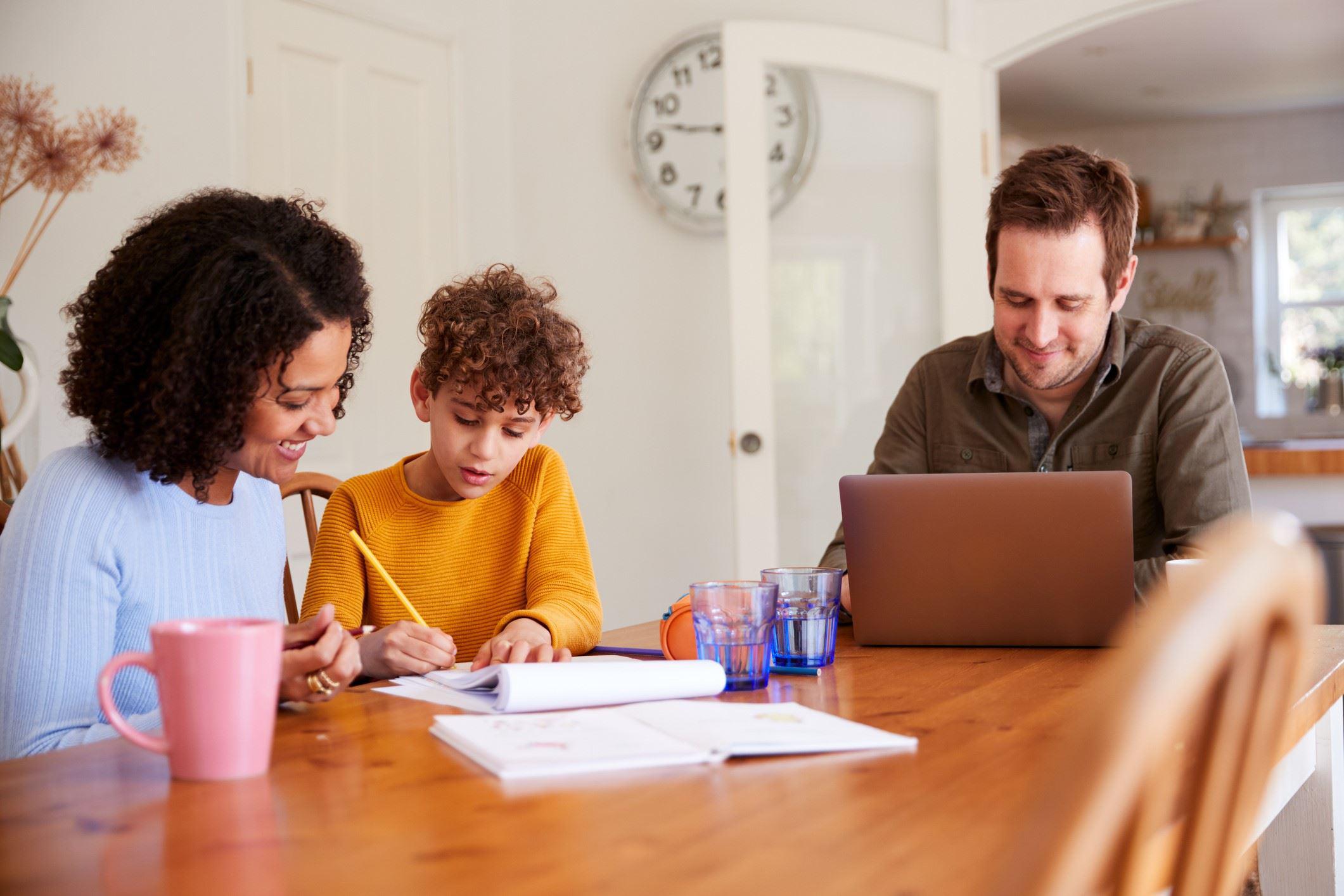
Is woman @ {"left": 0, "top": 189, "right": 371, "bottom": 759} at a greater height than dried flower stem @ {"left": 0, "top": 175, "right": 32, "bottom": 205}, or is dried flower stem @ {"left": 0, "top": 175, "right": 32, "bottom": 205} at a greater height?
dried flower stem @ {"left": 0, "top": 175, "right": 32, "bottom": 205}

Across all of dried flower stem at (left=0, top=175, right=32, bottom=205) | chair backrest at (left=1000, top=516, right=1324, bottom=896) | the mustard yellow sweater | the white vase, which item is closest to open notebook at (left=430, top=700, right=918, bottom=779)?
chair backrest at (left=1000, top=516, right=1324, bottom=896)

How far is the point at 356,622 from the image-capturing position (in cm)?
145

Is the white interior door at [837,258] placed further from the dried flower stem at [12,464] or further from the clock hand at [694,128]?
the dried flower stem at [12,464]

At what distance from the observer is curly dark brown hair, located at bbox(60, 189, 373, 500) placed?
1.10 metres

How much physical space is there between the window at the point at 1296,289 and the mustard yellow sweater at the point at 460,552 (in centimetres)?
626

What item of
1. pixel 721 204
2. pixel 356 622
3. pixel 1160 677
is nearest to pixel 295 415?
pixel 356 622

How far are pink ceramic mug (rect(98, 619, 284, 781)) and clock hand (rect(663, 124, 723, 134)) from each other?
10.5 ft

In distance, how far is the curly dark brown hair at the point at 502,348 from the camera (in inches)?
57.1

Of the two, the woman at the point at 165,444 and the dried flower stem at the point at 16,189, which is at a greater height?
the dried flower stem at the point at 16,189

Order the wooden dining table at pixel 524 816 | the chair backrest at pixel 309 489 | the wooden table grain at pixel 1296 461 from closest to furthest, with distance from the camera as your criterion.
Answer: the wooden dining table at pixel 524 816 → the chair backrest at pixel 309 489 → the wooden table grain at pixel 1296 461

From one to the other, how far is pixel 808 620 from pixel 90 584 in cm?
65

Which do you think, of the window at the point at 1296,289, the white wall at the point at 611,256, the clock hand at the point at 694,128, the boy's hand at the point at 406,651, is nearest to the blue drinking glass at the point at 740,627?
the boy's hand at the point at 406,651

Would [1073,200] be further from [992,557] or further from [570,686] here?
[570,686]

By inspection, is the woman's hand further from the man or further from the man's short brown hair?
the man's short brown hair
